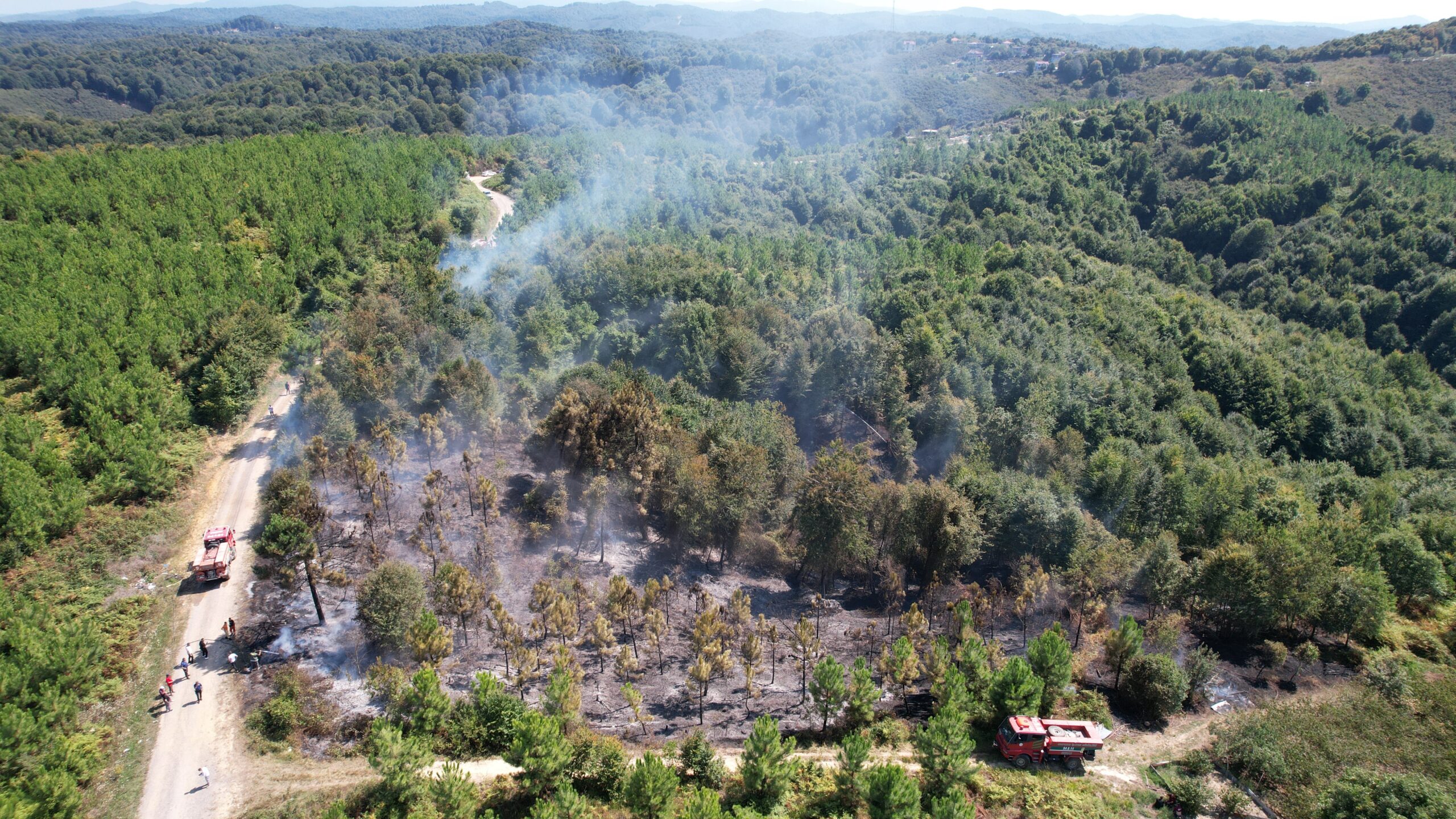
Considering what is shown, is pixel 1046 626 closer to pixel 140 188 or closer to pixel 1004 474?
pixel 1004 474

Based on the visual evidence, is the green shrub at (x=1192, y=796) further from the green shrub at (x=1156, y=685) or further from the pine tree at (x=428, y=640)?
the pine tree at (x=428, y=640)

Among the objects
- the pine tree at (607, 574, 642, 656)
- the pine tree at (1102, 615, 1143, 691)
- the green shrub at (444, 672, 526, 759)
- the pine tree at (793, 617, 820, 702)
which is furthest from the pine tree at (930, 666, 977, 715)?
the green shrub at (444, 672, 526, 759)

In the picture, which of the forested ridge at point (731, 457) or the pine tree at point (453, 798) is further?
the forested ridge at point (731, 457)

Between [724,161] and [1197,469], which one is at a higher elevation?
[724,161]

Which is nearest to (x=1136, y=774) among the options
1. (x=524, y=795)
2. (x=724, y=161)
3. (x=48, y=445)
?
(x=524, y=795)

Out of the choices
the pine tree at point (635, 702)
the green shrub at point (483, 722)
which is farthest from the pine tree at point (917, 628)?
the green shrub at point (483, 722)

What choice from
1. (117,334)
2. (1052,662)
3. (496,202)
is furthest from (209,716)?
(496,202)

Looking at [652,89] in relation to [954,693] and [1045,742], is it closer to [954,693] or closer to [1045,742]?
[954,693]

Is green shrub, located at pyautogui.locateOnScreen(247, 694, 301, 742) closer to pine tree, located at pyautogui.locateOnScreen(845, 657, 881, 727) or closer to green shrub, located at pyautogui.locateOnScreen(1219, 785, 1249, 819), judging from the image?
pine tree, located at pyautogui.locateOnScreen(845, 657, 881, 727)
